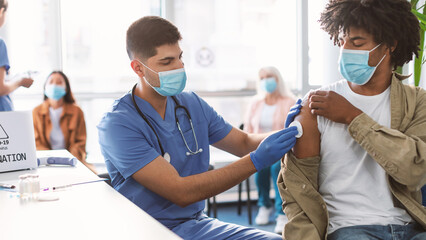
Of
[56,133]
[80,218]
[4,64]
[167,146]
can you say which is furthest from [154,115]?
[56,133]

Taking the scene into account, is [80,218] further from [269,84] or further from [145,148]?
[269,84]

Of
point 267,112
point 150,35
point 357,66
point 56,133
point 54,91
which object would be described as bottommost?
point 56,133

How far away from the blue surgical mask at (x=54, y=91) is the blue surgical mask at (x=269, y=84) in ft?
5.37

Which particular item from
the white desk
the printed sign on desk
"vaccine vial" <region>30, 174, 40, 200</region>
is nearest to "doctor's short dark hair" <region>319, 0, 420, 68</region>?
the white desk

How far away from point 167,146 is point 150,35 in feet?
1.32

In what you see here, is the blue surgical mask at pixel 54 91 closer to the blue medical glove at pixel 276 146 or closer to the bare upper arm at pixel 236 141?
the bare upper arm at pixel 236 141

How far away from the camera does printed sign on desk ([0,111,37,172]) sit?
6.07ft

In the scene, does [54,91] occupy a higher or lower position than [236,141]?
higher

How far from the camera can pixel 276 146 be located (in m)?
1.57

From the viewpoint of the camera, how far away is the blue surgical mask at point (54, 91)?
3.82 meters

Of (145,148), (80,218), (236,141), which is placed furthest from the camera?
(236,141)

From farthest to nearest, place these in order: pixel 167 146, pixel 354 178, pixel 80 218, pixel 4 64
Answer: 1. pixel 4 64
2. pixel 167 146
3. pixel 354 178
4. pixel 80 218

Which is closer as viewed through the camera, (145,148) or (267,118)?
(145,148)

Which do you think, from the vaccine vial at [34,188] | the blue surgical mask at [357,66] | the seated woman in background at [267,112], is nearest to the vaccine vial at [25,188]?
the vaccine vial at [34,188]
